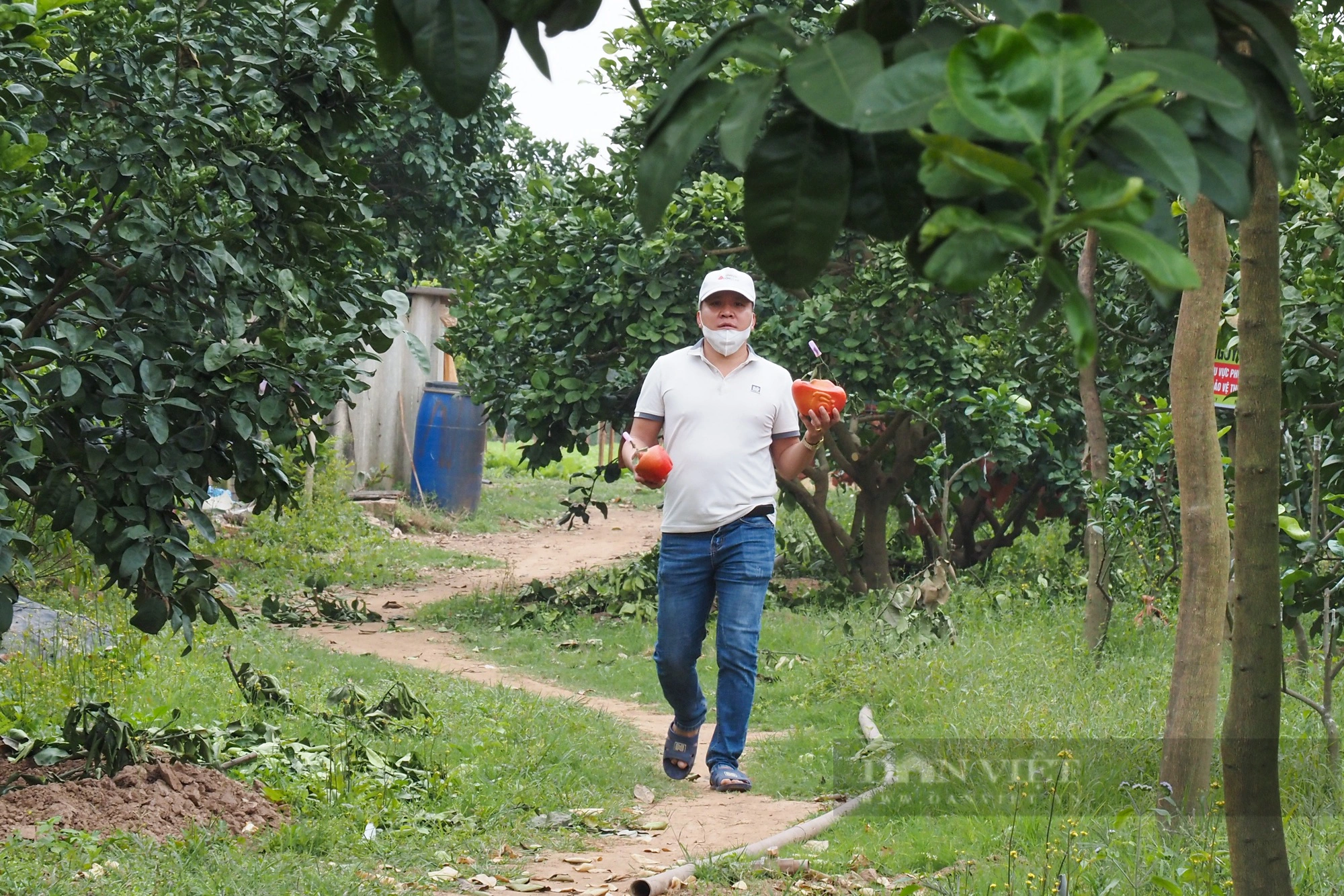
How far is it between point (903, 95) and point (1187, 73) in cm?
20

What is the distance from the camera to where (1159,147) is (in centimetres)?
87

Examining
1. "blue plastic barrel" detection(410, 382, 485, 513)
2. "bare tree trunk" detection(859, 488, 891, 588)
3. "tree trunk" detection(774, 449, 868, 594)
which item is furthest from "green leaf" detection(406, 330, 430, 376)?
"blue plastic barrel" detection(410, 382, 485, 513)

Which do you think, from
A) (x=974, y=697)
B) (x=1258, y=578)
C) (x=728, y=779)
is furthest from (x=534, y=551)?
(x=1258, y=578)

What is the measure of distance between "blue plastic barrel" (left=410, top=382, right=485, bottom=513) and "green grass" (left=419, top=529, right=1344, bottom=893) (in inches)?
235

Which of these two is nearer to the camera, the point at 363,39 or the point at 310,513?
the point at 363,39

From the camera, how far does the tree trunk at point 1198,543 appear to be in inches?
137

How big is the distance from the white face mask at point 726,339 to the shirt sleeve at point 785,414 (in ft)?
0.71

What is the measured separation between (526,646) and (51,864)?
220 inches

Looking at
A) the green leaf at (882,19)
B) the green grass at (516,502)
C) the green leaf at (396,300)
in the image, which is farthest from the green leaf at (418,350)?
the green grass at (516,502)

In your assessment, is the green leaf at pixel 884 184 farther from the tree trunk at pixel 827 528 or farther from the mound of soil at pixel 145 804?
the tree trunk at pixel 827 528

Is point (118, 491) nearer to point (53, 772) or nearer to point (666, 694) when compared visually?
point (53, 772)

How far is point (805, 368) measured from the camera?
9219 mm

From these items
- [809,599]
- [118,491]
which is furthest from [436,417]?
[118,491]

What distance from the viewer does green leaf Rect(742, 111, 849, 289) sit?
1.09 metres
